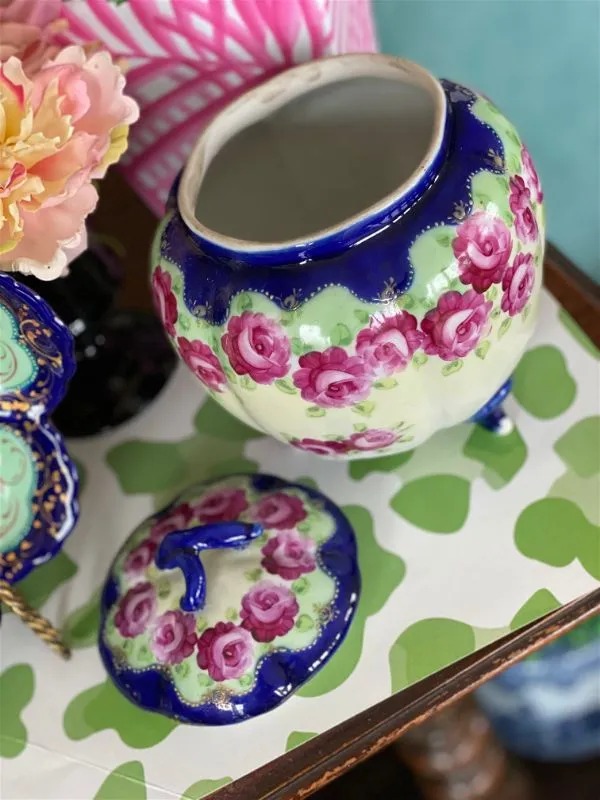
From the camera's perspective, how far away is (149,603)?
1.37ft

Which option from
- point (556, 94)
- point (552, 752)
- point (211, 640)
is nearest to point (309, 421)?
point (211, 640)

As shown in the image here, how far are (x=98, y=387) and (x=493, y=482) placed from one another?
286mm

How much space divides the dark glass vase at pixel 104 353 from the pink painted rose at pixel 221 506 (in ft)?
0.44

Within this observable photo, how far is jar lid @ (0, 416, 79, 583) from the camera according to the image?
411 millimetres

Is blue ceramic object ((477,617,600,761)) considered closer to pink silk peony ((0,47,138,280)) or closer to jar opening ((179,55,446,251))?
jar opening ((179,55,446,251))

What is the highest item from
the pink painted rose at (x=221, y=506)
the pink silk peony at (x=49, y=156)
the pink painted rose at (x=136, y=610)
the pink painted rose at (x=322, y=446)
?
the pink silk peony at (x=49, y=156)

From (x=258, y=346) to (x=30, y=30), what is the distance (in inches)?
8.2

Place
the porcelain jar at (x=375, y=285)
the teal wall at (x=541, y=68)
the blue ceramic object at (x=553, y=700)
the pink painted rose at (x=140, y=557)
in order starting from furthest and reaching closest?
1. the blue ceramic object at (x=553, y=700)
2. the teal wall at (x=541, y=68)
3. the pink painted rose at (x=140, y=557)
4. the porcelain jar at (x=375, y=285)

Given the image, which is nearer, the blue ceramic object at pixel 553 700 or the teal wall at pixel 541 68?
the teal wall at pixel 541 68

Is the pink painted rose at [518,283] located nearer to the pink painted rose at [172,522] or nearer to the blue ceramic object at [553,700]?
the pink painted rose at [172,522]

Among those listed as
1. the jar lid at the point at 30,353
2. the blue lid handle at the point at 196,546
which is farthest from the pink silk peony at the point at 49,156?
the blue lid handle at the point at 196,546

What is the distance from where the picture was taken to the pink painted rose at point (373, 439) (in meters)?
0.38

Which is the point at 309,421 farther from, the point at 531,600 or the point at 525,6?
the point at 525,6

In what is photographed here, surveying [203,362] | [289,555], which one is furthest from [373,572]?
[203,362]
